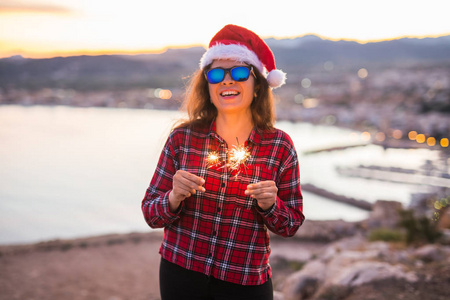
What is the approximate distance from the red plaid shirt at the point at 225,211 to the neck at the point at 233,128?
0.17 feet

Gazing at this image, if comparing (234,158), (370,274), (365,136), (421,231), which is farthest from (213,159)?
(365,136)

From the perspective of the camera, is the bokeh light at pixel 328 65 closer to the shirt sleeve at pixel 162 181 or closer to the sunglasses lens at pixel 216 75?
the sunglasses lens at pixel 216 75

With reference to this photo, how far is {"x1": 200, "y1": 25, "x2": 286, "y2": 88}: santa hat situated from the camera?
145 cm

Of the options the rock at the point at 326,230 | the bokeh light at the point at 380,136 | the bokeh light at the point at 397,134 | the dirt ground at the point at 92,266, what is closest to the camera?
the dirt ground at the point at 92,266

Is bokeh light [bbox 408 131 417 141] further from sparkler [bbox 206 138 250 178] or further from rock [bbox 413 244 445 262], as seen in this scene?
sparkler [bbox 206 138 250 178]

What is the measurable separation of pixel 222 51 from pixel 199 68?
20 cm

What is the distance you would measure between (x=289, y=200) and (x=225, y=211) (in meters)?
0.23

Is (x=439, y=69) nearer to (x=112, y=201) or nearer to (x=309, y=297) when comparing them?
(x=112, y=201)

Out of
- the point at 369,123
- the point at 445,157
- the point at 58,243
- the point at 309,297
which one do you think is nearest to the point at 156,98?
the point at 369,123

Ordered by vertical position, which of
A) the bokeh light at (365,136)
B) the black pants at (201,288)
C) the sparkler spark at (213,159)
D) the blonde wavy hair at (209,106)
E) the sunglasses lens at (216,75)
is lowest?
the bokeh light at (365,136)

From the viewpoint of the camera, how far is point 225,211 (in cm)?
134

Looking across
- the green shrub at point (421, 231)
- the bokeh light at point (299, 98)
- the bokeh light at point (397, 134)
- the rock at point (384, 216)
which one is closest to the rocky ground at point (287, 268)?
the green shrub at point (421, 231)

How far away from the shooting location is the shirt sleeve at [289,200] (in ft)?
4.36

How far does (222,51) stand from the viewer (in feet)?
4.76
